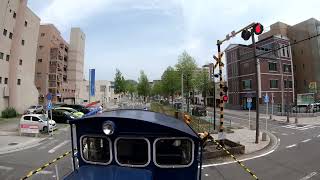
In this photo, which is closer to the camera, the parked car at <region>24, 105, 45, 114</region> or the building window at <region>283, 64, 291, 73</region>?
the parked car at <region>24, 105, 45, 114</region>

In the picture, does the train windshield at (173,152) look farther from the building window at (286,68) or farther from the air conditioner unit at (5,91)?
the building window at (286,68)

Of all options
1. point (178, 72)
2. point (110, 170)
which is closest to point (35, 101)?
point (178, 72)

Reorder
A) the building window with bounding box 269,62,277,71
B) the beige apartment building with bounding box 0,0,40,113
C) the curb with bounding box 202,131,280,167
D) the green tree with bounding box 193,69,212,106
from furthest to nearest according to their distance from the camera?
1. the green tree with bounding box 193,69,212,106
2. the building window with bounding box 269,62,277,71
3. the beige apartment building with bounding box 0,0,40,113
4. the curb with bounding box 202,131,280,167

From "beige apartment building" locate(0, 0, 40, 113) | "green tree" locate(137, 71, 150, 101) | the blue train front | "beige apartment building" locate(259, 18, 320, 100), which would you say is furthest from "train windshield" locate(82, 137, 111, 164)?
"green tree" locate(137, 71, 150, 101)

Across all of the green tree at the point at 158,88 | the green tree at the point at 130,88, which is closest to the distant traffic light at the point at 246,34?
the green tree at the point at 158,88

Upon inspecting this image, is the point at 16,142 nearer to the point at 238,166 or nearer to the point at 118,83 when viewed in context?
the point at 238,166

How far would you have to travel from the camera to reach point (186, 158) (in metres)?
6.21

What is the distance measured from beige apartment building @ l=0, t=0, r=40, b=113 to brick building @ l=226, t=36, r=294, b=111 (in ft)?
132

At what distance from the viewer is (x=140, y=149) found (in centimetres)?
608

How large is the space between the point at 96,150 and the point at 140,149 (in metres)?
0.98

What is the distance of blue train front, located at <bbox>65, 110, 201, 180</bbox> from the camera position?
5.93 m

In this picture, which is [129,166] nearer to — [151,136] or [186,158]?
[151,136]

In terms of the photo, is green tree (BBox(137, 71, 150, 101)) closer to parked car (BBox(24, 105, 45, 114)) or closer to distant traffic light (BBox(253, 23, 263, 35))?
parked car (BBox(24, 105, 45, 114))

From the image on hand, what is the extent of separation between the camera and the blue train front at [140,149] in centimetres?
593
